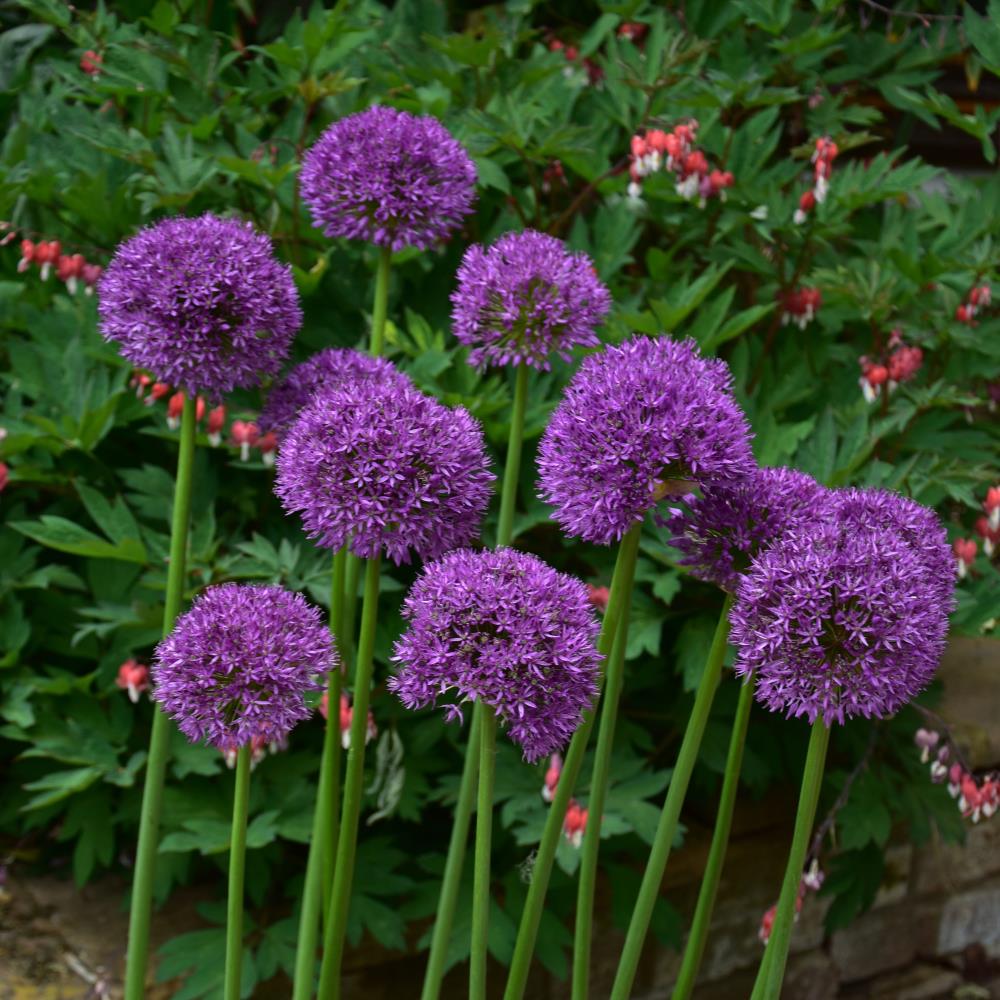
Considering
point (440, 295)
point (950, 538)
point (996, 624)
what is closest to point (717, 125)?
point (440, 295)

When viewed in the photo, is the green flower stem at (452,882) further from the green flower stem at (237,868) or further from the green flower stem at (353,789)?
the green flower stem at (237,868)

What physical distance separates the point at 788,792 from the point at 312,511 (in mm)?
2076

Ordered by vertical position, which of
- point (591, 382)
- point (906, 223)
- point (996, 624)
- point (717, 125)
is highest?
point (717, 125)

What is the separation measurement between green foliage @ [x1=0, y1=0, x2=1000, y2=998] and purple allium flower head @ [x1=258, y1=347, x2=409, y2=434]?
65 cm

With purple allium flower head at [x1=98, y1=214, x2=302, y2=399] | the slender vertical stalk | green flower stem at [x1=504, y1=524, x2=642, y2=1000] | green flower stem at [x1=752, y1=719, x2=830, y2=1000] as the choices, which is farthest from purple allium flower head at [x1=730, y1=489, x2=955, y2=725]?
purple allium flower head at [x1=98, y1=214, x2=302, y2=399]

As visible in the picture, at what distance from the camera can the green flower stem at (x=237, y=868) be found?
141 cm

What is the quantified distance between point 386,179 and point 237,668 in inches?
29.5

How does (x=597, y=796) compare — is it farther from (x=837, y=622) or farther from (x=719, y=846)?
(x=837, y=622)

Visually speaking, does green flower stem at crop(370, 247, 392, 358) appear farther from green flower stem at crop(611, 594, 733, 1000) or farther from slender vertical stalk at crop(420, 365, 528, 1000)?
green flower stem at crop(611, 594, 733, 1000)

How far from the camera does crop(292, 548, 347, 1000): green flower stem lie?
1.61 m

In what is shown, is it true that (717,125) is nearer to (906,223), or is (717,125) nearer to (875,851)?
(906,223)

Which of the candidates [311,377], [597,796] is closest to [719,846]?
[597,796]

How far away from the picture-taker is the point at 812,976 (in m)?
3.22

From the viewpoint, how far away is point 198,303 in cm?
156
